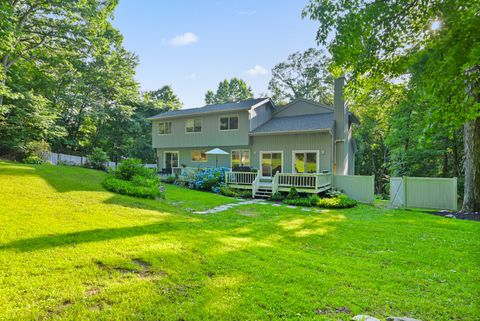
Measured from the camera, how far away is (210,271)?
3646 mm

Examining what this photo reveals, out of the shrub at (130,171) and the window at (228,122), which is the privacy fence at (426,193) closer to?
the window at (228,122)

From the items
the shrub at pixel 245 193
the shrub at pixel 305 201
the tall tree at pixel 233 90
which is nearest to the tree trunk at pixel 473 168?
the shrub at pixel 305 201

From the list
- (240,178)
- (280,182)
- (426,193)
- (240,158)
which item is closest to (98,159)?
(240,158)

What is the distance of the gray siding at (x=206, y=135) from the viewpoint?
56.1 ft

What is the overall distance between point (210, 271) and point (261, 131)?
43.9 feet

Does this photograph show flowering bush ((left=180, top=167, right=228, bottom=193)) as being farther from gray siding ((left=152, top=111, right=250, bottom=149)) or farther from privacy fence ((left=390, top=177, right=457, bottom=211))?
privacy fence ((left=390, top=177, right=457, bottom=211))

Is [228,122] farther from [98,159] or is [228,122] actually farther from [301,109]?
[98,159]

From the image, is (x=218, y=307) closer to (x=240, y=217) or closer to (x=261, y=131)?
(x=240, y=217)

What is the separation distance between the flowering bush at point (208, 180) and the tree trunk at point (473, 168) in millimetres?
11560

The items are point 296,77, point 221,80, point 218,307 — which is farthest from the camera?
point 221,80

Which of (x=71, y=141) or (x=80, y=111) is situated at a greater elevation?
(x=80, y=111)

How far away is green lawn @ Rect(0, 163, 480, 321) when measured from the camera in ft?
8.98

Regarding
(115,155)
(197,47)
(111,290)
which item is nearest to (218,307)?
(111,290)

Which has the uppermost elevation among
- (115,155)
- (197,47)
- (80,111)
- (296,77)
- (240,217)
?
(296,77)
